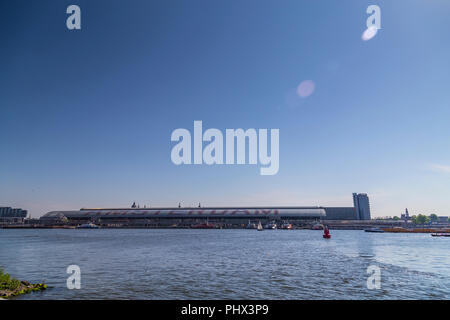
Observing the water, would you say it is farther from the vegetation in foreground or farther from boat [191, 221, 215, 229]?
boat [191, 221, 215, 229]

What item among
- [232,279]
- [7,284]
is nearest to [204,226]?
[232,279]

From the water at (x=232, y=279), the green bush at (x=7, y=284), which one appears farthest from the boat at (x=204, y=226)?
the green bush at (x=7, y=284)

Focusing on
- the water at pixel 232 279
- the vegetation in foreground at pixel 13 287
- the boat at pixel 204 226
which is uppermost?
the vegetation in foreground at pixel 13 287

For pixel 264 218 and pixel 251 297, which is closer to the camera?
pixel 251 297

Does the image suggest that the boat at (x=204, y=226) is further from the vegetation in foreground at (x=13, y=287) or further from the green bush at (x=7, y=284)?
the green bush at (x=7, y=284)

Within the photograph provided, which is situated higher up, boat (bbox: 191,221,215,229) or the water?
the water

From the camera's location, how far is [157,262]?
135 ft

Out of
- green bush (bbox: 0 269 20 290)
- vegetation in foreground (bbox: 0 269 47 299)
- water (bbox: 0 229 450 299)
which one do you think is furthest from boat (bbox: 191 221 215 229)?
green bush (bbox: 0 269 20 290)

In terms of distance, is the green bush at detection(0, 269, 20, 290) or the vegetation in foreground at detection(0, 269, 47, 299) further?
the green bush at detection(0, 269, 20, 290)

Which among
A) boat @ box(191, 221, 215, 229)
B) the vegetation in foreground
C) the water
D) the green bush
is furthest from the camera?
boat @ box(191, 221, 215, 229)

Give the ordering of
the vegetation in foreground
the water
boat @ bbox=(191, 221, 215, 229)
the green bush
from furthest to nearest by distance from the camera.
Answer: boat @ bbox=(191, 221, 215, 229) < the water < the green bush < the vegetation in foreground

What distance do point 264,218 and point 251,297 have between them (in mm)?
173941
